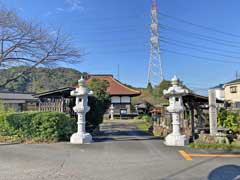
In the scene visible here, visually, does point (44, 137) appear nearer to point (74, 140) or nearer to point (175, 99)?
point (74, 140)

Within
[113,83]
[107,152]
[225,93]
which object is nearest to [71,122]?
[107,152]

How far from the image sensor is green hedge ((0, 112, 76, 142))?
8.92 m

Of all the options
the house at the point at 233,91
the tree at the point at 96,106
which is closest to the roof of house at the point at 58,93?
the tree at the point at 96,106

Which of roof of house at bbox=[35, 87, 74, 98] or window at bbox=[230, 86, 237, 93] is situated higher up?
window at bbox=[230, 86, 237, 93]

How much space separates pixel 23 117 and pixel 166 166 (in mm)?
6863

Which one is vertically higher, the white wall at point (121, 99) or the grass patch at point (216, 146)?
the white wall at point (121, 99)

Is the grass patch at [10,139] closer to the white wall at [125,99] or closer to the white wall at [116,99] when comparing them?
the white wall at [116,99]

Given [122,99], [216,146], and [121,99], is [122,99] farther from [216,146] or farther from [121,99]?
[216,146]

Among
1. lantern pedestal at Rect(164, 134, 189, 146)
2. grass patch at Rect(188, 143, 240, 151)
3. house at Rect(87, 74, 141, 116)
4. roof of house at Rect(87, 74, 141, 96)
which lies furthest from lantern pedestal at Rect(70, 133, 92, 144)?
house at Rect(87, 74, 141, 116)

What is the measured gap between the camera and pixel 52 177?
171 inches

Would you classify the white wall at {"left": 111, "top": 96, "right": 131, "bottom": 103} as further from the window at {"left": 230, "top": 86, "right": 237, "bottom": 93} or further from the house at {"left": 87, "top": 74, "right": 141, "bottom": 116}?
the window at {"left": 230, "top": 86, "right": 237, "bottom": 93}

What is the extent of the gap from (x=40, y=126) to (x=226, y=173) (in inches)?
285

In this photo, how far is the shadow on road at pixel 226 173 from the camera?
173 inches

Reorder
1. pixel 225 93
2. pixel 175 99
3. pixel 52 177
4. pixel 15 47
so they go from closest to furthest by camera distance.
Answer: pixel 52 177
pixel 175 99
pixel 15 47
pixel 225 93
